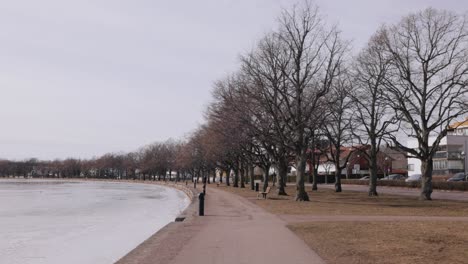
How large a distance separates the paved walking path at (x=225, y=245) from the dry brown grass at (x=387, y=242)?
0.52 metres

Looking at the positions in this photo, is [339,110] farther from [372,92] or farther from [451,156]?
[451,156]

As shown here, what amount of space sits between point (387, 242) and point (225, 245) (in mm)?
4034

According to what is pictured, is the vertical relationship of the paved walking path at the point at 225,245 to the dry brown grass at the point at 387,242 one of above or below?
below

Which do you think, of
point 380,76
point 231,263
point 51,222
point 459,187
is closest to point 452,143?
point 459,187

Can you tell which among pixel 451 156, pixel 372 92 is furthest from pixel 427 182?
pixel 451 156

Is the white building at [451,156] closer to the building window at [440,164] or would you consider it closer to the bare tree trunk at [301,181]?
the building window at [440,164]

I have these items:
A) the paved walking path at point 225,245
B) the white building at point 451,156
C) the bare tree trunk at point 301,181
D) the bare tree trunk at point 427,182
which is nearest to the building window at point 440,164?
the white building at point 451,156

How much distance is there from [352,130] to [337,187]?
366 inches

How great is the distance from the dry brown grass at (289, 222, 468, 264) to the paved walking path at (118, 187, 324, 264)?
1.70 feet

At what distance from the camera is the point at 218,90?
4603 cm

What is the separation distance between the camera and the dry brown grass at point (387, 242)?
35.2ft

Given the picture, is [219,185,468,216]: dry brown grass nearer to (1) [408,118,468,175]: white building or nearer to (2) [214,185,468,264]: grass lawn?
(2) [214,185,468,264]: grass lawn

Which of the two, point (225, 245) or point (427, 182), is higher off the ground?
point (427, 182)

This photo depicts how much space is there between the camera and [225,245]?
13055 mm
